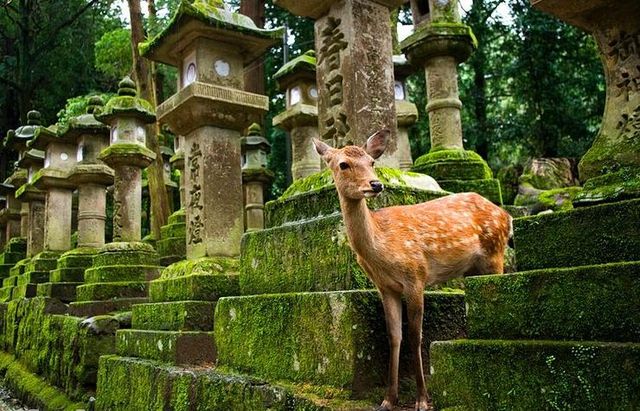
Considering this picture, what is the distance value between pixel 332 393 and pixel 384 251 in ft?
2.90

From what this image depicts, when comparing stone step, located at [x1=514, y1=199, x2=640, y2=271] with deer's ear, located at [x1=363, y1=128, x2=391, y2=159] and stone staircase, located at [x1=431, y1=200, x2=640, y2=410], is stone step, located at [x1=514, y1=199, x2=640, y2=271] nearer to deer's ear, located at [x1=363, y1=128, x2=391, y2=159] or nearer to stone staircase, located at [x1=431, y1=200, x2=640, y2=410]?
stone staircase, located at [x1=431, y1=200, x2=640, y2=410]

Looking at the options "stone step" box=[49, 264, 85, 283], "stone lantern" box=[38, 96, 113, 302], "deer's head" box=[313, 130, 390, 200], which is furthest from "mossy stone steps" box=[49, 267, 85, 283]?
"deer's head" box=[313, 130, 390, 200]

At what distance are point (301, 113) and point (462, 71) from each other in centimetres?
1236

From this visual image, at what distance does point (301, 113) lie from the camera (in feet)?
36.1

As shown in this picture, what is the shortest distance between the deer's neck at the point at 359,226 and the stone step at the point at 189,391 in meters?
0.85

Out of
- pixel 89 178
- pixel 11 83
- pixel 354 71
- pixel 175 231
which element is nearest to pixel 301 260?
pixel 354 71

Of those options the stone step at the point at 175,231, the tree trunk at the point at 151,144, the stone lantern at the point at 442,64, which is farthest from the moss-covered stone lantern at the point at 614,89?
the tree trunk at the point at 151,144

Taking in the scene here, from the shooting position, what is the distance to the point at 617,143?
3018 mm

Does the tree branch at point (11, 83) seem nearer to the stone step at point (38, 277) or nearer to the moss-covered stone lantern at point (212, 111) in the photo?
the stone step at point (38, 277)

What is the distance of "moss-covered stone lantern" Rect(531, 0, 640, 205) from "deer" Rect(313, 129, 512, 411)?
73 cm

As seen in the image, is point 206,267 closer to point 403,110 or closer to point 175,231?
point 403,110

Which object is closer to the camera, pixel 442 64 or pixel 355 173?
pixel 355 173

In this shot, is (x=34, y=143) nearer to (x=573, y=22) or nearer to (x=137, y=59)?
(x=137, y=59)

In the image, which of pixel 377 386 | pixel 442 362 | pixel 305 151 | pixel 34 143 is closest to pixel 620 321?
pixel 442 362
